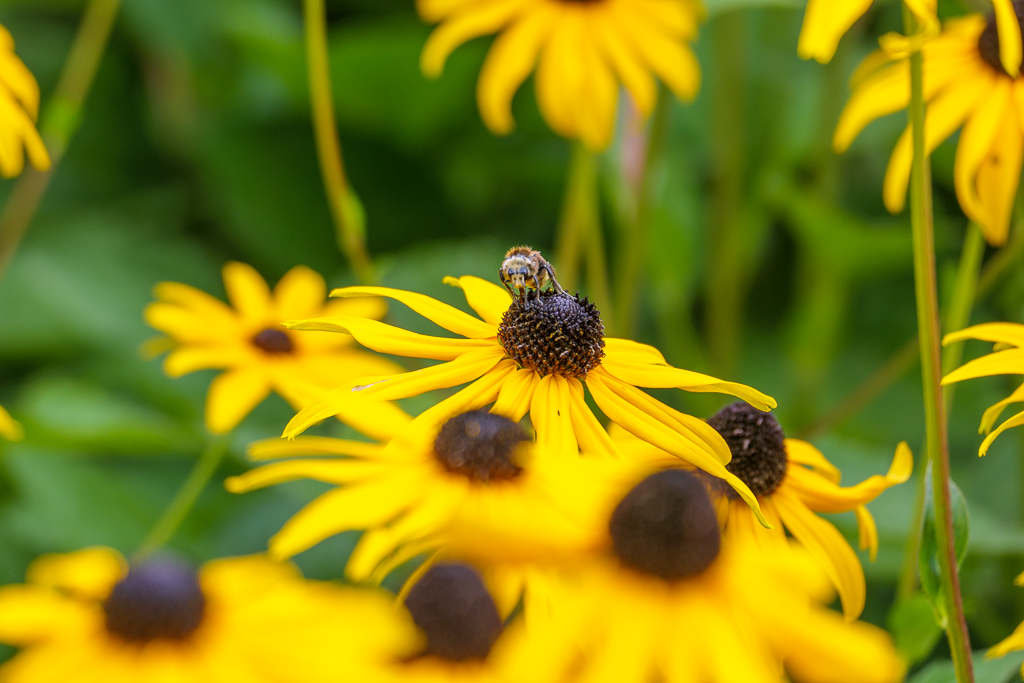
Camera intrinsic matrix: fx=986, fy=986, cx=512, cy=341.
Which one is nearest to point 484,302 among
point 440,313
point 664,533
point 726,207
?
point 440,313

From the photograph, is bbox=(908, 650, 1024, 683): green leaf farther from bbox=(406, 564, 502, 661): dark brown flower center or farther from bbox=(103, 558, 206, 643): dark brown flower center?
bbox=(103, 558, 206, 643): dark brown flower center

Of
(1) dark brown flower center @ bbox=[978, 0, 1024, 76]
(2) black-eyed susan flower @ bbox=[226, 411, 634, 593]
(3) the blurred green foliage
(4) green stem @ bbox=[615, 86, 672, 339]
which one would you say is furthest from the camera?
(3) the blurred green foliage

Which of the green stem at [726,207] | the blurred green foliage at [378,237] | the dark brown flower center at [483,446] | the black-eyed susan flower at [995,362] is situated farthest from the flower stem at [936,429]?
the green stem at [726,207]

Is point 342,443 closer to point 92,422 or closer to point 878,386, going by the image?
point 878,386

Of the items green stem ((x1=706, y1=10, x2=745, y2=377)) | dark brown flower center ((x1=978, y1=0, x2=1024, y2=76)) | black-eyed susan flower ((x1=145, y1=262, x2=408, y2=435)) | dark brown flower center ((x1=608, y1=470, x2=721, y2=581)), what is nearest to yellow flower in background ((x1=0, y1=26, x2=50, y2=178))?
black-eyed susan flower ((x1=145, y1=262, x2=408, y2=435))

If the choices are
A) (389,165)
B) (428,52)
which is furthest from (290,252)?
(428,52)

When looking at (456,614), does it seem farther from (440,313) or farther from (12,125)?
(12,125)
